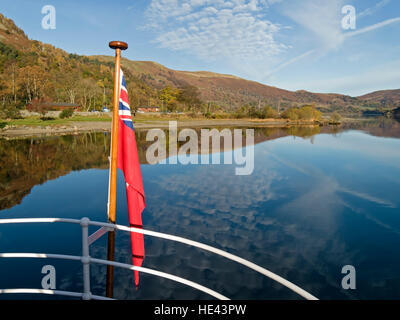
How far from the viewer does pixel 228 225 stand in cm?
880

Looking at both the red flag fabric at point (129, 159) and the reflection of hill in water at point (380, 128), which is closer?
the red flag fabric at point (129, 159)

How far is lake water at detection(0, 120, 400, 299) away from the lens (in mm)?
5742

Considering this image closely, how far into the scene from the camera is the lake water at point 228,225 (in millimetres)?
5742

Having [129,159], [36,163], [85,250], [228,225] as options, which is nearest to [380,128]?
[228,225]

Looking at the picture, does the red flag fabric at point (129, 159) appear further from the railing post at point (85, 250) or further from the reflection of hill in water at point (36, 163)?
the reflection of hill in water at point (36, 163)

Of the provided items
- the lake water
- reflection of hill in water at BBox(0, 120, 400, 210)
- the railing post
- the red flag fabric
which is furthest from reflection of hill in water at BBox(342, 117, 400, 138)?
the railing post

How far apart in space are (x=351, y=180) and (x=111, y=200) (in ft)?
51.9

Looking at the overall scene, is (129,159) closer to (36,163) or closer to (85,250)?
(85,250)

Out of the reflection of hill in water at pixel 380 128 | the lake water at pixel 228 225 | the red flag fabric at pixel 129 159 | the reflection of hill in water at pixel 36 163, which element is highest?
the reflection of hill in water at pixel 380 128

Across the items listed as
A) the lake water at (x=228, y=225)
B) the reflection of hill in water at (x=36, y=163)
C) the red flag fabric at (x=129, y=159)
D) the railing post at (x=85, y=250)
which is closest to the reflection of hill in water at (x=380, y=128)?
the lake water at (x=228, y=225)

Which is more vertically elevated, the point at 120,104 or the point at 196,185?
the point at 120,104

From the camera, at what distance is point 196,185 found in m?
13.8
